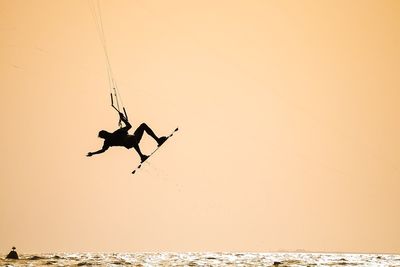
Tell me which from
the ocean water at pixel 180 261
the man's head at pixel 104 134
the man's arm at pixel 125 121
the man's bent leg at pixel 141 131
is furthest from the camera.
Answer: the ocean water at pixel 180 261

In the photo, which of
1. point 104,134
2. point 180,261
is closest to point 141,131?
point 104,134

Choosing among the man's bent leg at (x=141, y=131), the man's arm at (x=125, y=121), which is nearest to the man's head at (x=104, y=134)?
the man's arm at (x=125, y=121)

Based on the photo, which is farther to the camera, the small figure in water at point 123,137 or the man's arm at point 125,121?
the small figure in water at point 123,137

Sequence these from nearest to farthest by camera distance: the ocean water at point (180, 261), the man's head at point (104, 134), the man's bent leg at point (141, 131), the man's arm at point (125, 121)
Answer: the man's arm at point (125, 121), the man's bent leg at point (141, 131), the man's head at point (104, 134), the ocean water at point (180, 261)

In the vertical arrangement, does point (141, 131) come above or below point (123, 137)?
above

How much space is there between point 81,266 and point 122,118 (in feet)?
60.6

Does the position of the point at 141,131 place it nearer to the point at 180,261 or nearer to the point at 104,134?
the point at 104,134

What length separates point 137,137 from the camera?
19328mm

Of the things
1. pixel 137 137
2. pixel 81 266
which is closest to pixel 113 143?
pixel 137 137

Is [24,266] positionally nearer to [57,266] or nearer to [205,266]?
[57,266]

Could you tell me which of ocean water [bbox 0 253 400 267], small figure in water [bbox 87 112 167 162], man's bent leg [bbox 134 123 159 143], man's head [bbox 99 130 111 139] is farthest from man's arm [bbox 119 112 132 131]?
ocean water [bbox 0 253 400 267]

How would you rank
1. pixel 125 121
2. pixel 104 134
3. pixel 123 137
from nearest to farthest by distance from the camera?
pixel 125 121 < pixel 123 137 < pixel 104 134

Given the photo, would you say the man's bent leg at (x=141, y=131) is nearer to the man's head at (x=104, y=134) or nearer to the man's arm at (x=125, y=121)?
the man's arm at (x=125, y=121)

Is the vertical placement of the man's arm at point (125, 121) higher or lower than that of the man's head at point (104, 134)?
higher
